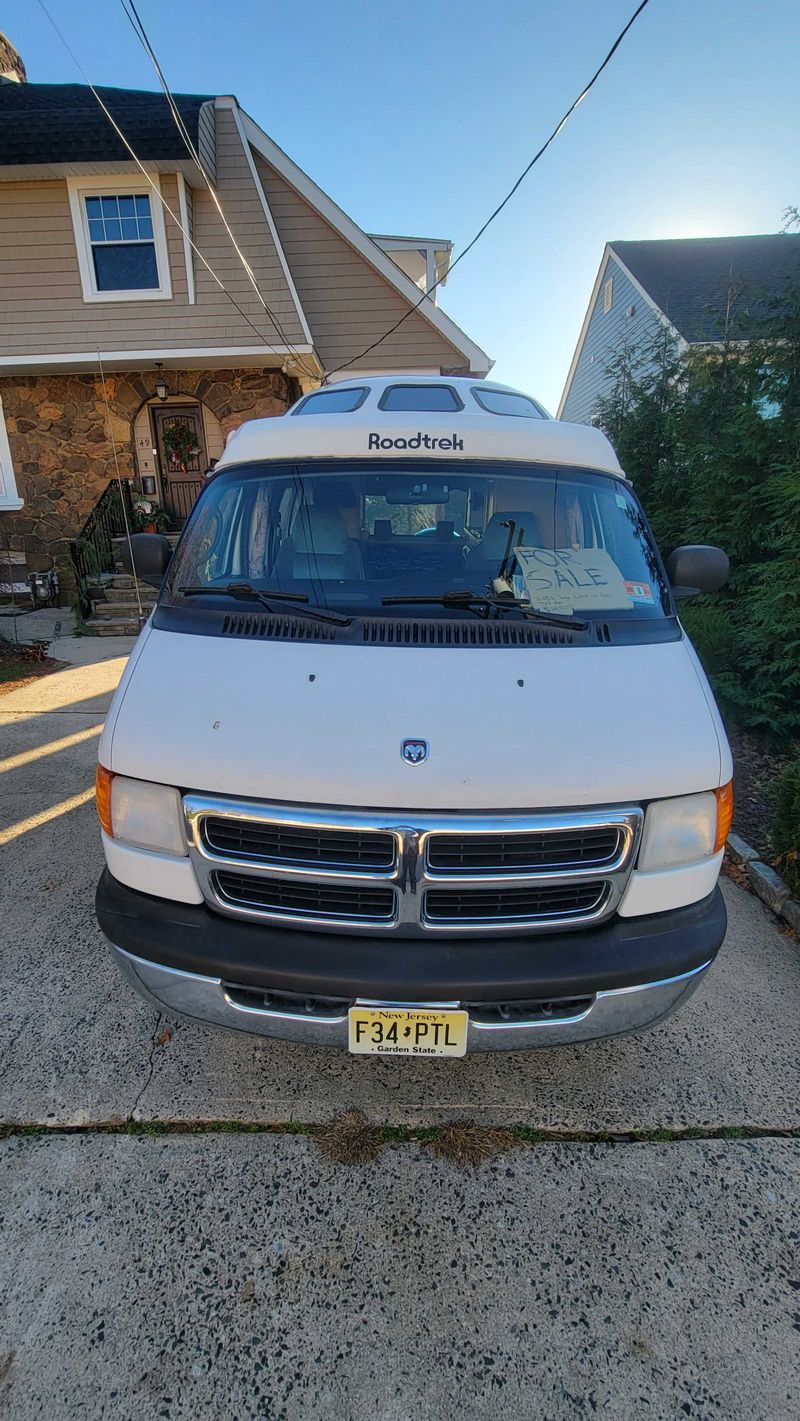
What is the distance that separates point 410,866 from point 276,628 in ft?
3.04

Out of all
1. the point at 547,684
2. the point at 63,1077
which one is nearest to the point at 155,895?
the point at 63,1077

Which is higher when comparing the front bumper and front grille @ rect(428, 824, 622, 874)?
front grille @ rect(428, 824, 622, 874)

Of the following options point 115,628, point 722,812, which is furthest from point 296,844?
point 115,628

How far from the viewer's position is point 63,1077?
7.86 feet

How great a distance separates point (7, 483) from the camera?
39.5ft

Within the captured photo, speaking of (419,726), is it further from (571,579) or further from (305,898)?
(571,579)

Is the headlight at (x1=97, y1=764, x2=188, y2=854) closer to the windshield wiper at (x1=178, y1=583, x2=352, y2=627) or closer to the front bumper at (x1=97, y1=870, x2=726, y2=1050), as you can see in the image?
the front bumper at (x1=97, y1=870, x2=726, y2=1050)

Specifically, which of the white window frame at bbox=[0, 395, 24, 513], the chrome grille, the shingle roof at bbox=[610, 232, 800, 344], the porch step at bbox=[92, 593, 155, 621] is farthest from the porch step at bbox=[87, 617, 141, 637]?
the shingle roof at bbox=[610, 232, 800, 344]

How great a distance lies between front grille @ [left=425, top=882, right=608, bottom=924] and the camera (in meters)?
1.90

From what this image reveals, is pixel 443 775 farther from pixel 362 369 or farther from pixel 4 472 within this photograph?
pixel 4 472

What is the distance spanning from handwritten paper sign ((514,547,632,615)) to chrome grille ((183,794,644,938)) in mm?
867

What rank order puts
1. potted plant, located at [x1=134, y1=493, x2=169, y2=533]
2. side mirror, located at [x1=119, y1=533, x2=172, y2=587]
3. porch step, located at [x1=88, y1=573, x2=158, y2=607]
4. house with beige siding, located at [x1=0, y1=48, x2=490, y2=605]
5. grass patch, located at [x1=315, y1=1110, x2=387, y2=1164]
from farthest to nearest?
potted plant, located at [x1=134, y1=493, x2=169, y2=533] < house with beige siding, located at [x1=0, y1=48, x2=490, y2=605] < porch step, located at [x1=88, y1=573, x2=158, y2=607] < side mirror, located at [x1=119, y1=533, x2=172, y2=587] < grass patch, located at [x1=315, y1=1110, x2=387, y2=1164]

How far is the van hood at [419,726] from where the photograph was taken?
1.83 m

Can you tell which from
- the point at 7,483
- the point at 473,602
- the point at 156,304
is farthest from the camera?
the point at 7,483
